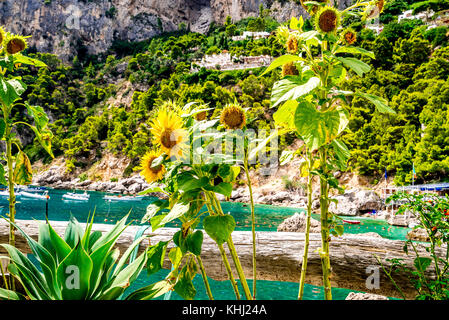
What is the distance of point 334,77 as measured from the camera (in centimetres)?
81

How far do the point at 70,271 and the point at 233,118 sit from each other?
0.52m

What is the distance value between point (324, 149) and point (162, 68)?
5704 cm

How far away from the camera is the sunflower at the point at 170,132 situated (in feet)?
2.26

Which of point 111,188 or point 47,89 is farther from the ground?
point 47,89

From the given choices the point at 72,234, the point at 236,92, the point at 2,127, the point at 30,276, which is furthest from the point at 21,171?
the point at 236,92

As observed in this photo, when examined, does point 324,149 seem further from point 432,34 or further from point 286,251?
point 432,34

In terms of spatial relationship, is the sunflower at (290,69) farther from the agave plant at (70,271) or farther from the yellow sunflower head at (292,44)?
the agave plant at (70,271)

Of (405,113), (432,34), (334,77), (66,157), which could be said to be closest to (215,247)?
(334,77)

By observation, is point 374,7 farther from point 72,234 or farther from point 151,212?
point 72,234

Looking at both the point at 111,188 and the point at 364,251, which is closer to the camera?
the point at 364,251

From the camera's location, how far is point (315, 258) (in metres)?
1.31

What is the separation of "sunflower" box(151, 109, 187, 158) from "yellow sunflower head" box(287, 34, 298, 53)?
1.32ft
